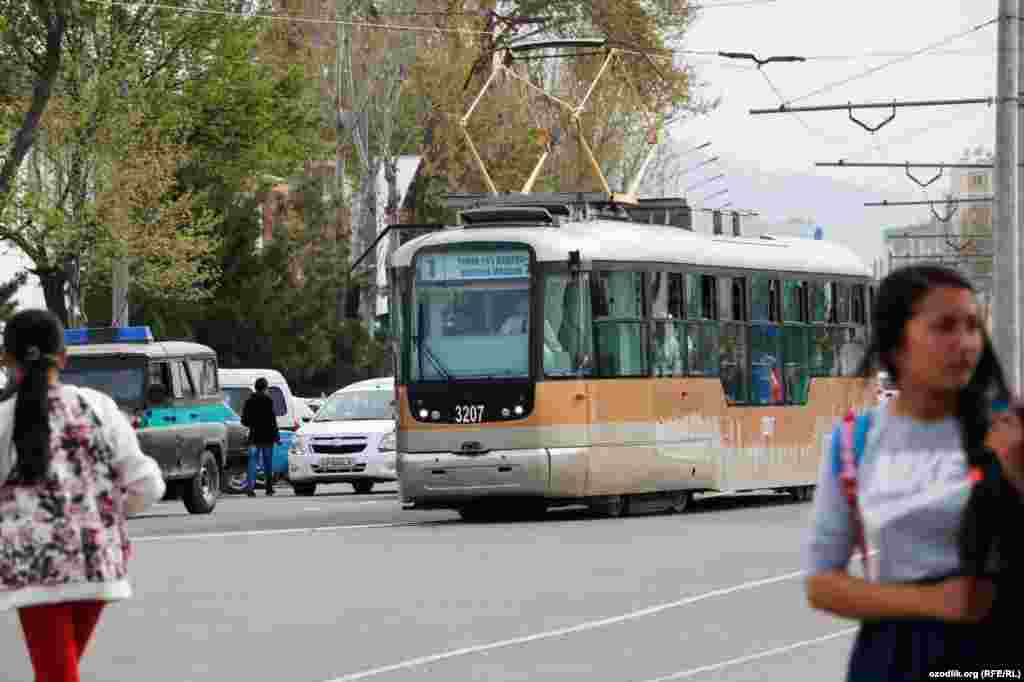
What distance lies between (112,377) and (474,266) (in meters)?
6.02

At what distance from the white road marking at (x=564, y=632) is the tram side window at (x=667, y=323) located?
8901 millimetres

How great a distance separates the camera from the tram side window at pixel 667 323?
93.4 ft

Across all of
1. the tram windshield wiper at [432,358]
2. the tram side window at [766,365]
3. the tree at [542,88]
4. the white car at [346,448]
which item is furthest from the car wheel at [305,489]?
the tree at [542,88]

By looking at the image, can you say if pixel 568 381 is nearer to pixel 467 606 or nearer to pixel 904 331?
pixel 467 606

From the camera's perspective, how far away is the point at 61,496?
26.2 feet

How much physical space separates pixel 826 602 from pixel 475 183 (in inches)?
2498

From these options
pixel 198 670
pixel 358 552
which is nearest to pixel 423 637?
pixel 198 670

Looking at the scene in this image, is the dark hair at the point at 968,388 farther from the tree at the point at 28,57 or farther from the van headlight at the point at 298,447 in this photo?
the tree at the point at 28,57

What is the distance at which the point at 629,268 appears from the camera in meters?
28.1

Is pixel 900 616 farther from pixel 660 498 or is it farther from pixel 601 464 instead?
pixel 660 498

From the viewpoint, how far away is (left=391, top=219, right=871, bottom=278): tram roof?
2717 cm

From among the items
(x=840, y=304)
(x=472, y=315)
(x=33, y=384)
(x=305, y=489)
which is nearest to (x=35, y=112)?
(x=305, y=489)

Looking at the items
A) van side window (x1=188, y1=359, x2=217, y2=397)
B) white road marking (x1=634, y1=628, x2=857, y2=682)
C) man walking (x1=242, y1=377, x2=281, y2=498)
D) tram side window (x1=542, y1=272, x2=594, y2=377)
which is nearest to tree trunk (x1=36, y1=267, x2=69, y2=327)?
man walking (x1=242, y1=377, x2=281, y2=498)

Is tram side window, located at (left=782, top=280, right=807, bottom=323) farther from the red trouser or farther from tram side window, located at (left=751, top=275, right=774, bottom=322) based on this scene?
the red trouser
